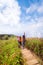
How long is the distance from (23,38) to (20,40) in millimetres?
762

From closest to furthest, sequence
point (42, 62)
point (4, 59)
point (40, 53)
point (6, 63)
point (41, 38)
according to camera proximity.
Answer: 1. point (6, 63)
2. point (4, 59)
3. point (42, 62)
4. point (40, 53)
5. point (41, 38)

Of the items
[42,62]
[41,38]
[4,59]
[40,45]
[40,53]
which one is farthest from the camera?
[41,38]

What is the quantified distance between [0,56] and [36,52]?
184 inches

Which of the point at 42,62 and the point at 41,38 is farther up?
the point at 41,38

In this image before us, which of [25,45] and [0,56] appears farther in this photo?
[25,45]

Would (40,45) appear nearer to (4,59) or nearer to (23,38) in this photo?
(4,59)

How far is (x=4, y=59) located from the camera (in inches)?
447

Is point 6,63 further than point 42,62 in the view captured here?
No

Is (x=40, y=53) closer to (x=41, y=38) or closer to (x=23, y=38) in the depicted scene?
(x=41, y=38)

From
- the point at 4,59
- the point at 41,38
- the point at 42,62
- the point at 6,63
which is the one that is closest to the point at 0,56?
the point at 4,59

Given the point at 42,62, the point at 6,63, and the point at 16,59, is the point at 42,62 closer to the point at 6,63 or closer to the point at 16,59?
the point at 16,59

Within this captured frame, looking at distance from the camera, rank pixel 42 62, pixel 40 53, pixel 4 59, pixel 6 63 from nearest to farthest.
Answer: pixel 6 63 < pixel 4 59 < pixel 42 62 < pixel 40 53

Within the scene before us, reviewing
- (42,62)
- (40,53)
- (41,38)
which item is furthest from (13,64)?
(41,38)

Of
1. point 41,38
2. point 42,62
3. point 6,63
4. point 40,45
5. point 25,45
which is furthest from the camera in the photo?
point 25,45
